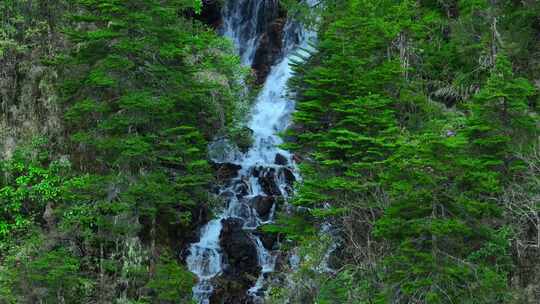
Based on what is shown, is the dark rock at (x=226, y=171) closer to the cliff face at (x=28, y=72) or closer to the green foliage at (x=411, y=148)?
the green foliage at (x=411, y=148)

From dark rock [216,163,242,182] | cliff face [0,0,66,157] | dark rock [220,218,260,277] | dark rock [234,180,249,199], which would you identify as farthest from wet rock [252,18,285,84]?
cliff face [0,0,66,157]

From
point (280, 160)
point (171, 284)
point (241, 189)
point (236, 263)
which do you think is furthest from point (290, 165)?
point (171, 284)

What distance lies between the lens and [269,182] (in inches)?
864

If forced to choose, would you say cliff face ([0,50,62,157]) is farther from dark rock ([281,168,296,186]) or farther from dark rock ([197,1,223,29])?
dark rock ([197,1,223,29])

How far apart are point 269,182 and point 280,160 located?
148cm

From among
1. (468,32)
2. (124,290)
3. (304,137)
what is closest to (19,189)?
(124,290)

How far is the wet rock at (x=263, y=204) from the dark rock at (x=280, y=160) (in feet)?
7.20

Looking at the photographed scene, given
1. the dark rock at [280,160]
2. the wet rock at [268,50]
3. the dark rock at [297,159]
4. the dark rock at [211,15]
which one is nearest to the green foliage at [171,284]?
the dark rock at [297,159]

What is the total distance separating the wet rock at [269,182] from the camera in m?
21.6

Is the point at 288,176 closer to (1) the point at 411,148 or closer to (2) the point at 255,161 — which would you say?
(2) the point at 255,161

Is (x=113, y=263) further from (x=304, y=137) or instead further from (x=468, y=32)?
(x=468, y=32)

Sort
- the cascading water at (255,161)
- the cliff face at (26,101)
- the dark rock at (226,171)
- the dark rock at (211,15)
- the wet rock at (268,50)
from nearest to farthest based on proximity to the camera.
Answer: the cliff face at (26,101) → the cascading water at (255,161) → the dark rock at (226,171) → the wet rock at (268,50) → the dark rock at (211,15)

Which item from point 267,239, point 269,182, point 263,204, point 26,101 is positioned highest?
point 26,101

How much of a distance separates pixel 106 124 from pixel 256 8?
14735mm
